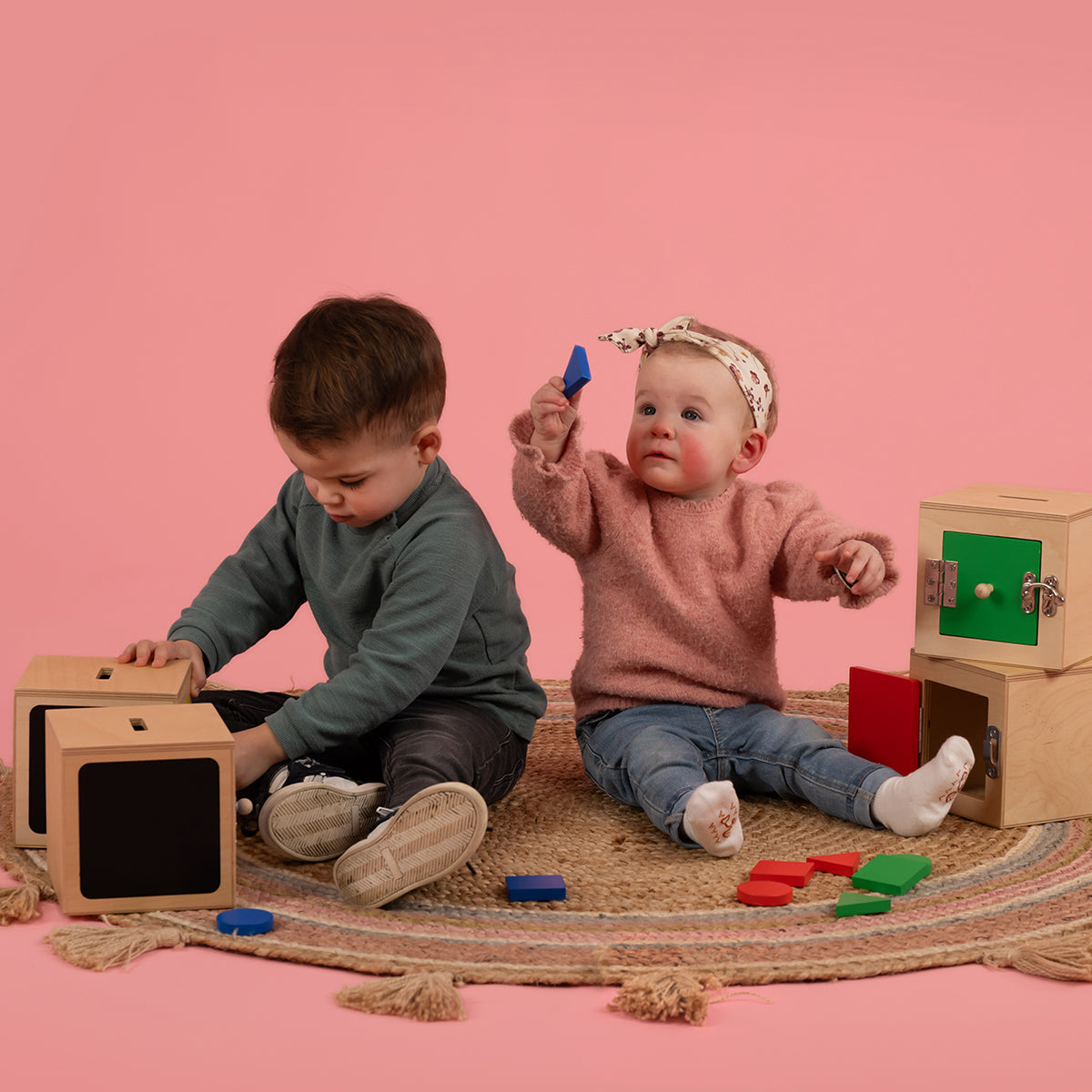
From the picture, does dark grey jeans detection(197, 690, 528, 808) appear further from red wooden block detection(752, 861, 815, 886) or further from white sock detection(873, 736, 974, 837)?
white sock detection(873, 736, 974, 837)

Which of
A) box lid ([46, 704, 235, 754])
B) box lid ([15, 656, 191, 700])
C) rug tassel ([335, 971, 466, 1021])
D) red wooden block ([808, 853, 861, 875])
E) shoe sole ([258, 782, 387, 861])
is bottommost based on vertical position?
rug tassel ([335, 971, 466, 1021])

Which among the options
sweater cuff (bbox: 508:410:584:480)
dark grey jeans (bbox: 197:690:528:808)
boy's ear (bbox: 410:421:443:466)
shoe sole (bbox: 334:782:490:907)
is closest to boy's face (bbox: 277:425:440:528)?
boy's ear (bbox: 410:421:443:466)

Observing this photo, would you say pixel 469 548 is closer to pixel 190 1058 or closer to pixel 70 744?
pixel 70 744

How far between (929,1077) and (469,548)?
80 centimetres

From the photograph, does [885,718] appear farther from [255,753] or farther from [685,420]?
[255,753]

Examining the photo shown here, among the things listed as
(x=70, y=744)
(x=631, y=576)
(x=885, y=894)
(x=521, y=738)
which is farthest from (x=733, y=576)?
(x=70, y=744)

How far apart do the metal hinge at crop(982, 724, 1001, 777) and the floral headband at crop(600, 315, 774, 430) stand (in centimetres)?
46

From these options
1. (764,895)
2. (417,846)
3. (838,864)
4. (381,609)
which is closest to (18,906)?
(417,846)

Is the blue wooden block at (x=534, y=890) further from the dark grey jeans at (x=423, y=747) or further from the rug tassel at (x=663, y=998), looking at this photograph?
the rug tassel at (x=663, y=998)

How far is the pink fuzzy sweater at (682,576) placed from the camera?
2.02 m

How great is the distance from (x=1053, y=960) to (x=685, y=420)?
0.77 meters

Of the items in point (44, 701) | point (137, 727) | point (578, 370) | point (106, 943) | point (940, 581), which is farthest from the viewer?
point (940, 581)

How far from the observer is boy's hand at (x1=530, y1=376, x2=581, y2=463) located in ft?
6.19

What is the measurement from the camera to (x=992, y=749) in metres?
1.91
